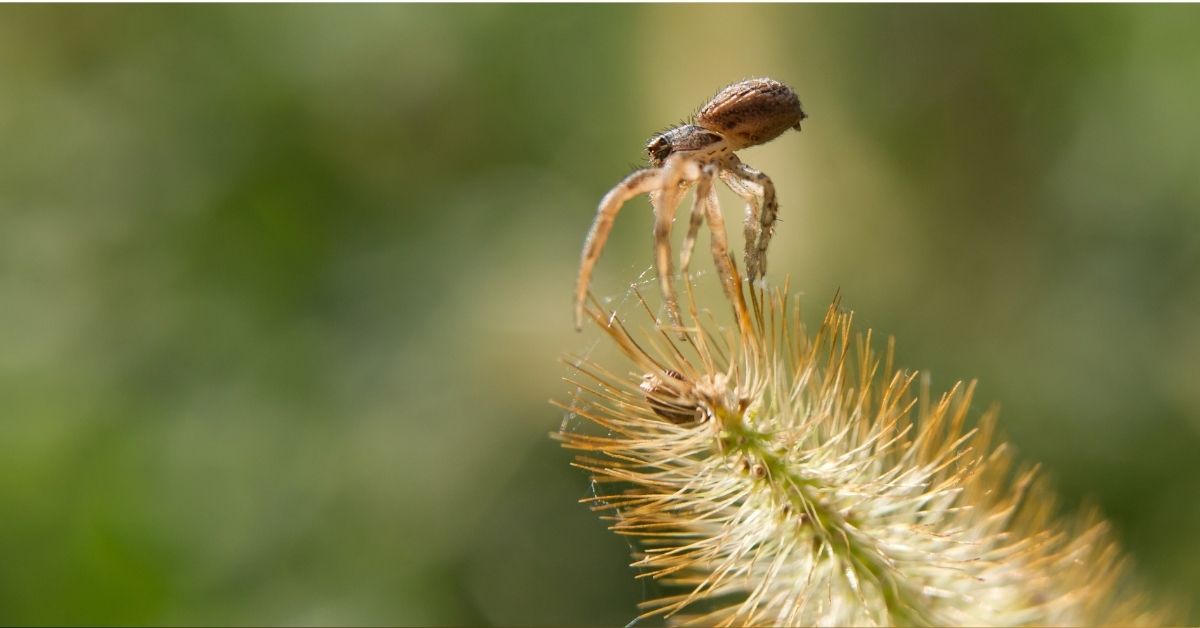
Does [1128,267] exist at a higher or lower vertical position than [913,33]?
lower

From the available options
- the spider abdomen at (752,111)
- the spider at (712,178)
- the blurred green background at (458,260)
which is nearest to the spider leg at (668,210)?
the spider at (712,178)

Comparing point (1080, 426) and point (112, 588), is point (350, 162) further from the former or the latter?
point (1080, 426)

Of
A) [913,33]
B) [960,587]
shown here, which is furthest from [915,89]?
[960,587]

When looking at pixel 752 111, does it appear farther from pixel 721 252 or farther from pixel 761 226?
pixel 721 252

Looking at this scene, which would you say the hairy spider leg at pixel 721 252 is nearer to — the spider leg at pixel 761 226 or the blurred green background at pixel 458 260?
the spider leg at pixel 761 226

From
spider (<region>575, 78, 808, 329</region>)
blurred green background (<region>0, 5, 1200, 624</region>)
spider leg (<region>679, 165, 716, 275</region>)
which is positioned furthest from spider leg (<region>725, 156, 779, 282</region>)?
blurred green background (<region>0, 5, 1200, 624</region>)

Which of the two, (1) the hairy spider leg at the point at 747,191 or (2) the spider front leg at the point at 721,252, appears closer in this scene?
(2) the spider front leg at the point at 721,252
